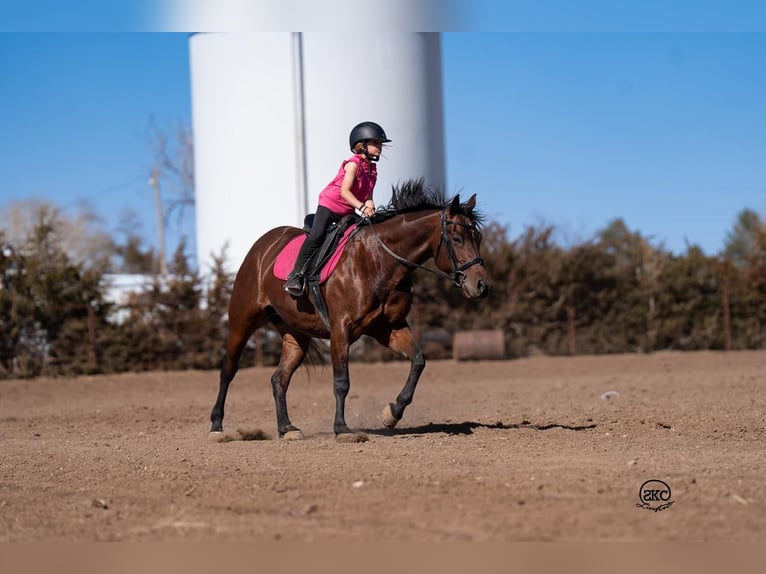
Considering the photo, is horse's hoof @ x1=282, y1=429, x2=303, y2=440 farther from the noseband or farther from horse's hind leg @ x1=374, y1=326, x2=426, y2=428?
the noseband

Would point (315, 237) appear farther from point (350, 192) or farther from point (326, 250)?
point (350, 192)

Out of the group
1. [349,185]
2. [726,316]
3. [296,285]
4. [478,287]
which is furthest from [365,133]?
[726,316]

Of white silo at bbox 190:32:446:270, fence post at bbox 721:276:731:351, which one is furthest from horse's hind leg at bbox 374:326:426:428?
fence post at bbox 721:276:731:351

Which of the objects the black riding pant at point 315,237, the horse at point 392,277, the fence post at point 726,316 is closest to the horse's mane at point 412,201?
the horse at point 392,277

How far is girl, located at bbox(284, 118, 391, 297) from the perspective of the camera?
881cm

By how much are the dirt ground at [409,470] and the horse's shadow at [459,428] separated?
31 millimetres

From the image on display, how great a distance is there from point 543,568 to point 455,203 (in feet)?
15.6

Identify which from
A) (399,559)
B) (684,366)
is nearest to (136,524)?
(399,559)

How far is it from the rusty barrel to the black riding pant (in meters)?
14.5

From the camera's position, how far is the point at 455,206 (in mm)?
8703

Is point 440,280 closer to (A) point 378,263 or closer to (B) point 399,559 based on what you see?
(A) point 378,263

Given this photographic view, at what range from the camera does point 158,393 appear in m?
17.5

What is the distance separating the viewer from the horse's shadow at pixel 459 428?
368 inches

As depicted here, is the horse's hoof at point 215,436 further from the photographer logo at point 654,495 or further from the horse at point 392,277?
the photographer logo at point 654,495
